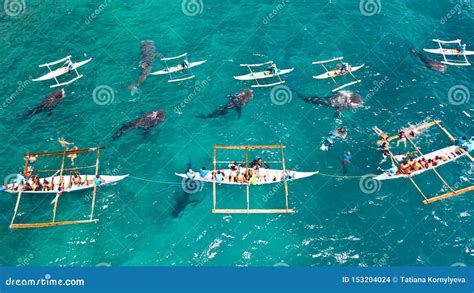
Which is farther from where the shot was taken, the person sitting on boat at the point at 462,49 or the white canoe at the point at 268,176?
the person sitting on boat at the point at 462,49

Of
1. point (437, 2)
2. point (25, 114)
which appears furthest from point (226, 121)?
point (437, 2)

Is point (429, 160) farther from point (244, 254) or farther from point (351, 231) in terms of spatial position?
point (244, 254)

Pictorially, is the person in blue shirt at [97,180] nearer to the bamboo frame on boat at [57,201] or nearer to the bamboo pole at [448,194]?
the bamboo frame on boat at [57,201]

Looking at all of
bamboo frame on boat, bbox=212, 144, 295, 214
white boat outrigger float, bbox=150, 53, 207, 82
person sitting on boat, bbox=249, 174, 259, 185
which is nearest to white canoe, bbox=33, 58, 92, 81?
white boat outrigger float, bbox=150, 53, 207, 82
